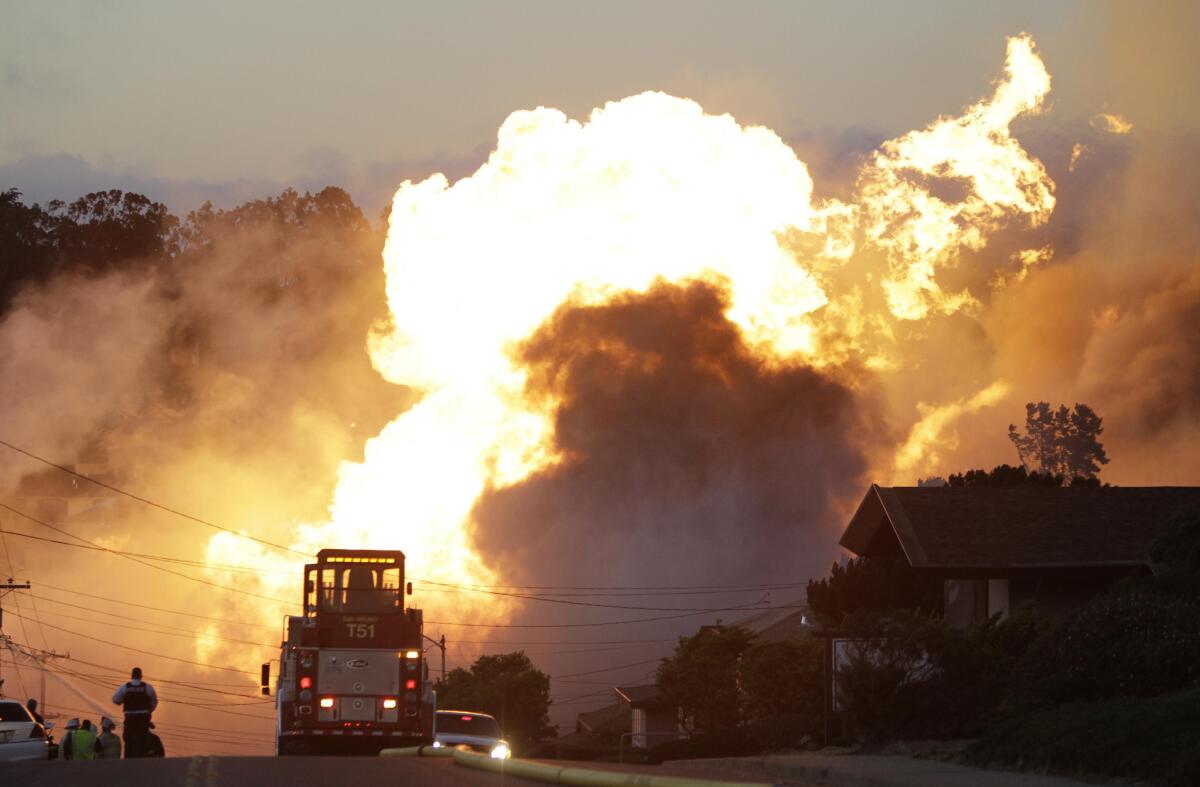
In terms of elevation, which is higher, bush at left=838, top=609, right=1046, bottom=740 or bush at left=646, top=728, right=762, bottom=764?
bush at left=838, top=609, right=1046, bottom=740

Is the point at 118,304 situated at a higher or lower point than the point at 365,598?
higher

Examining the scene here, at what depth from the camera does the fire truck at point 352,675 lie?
1276 inches

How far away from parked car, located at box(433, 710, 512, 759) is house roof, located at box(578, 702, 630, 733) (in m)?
38.3

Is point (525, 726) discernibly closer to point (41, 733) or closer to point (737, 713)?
point (737, 713)

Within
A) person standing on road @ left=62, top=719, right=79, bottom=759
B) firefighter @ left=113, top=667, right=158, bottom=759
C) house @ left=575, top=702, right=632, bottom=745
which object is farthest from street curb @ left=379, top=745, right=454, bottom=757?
house @ left=575, top=702, right=632, bottom=745

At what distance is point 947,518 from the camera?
3959 centimetres

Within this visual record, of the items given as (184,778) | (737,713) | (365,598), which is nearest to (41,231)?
(737,713)

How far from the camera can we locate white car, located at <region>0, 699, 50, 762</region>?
2847cm

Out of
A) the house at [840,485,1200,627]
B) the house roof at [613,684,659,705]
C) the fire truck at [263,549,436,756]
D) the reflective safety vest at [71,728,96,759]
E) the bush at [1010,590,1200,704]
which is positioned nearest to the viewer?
the bush at [1010,590,1200,704]

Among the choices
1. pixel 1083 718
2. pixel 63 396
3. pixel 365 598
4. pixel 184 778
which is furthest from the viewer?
pixel 63 396

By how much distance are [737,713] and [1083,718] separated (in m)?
36.2

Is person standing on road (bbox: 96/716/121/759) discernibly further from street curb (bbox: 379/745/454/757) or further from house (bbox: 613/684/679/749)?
house (bbox: 613/684/679/749)

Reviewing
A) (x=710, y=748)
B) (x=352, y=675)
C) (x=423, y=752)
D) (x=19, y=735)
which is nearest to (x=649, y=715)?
(x=710, y=748)

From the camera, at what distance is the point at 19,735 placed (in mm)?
30109
